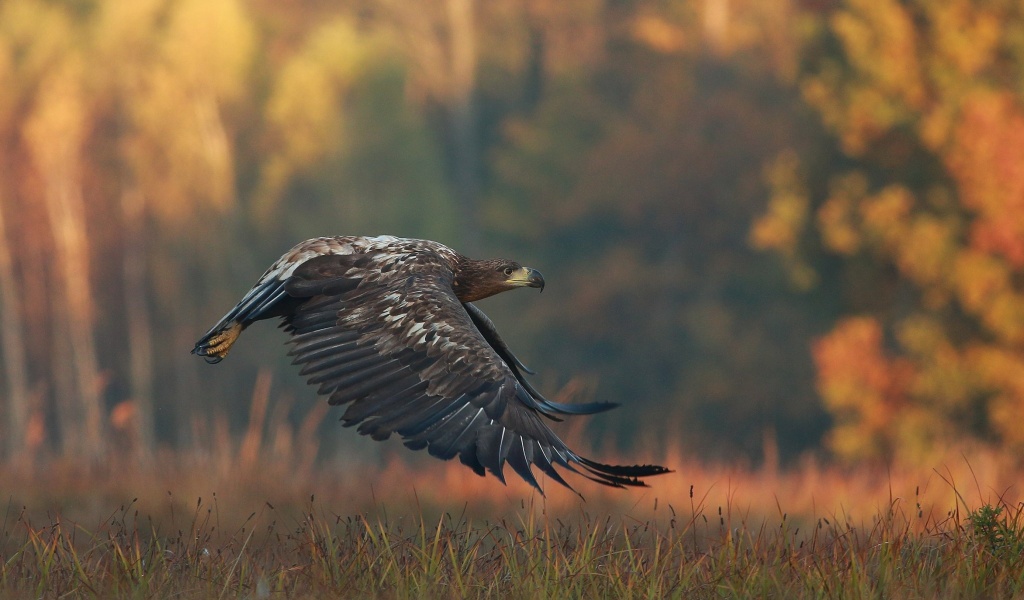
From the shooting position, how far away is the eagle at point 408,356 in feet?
18.0

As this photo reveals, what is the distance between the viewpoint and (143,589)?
4.71 meters

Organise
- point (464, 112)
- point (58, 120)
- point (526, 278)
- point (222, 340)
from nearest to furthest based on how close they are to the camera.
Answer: point (222, 340) → point (526, 278) → point (58, 120) → point (464, 112)

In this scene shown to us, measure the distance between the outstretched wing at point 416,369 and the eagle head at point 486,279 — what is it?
2.02 feet

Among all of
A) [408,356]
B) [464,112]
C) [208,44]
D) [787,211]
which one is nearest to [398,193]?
[464,112]

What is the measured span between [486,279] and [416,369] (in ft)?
5.48

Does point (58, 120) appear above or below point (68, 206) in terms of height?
above

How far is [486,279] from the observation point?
24.7 ft

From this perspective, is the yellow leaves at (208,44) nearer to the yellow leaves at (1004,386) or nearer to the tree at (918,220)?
the tree at (918,220)

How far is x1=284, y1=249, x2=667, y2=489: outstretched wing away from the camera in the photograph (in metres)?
5.47

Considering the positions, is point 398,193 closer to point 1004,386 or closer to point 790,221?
point 790,221

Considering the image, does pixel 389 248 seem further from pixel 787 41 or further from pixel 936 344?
pixel 787 41

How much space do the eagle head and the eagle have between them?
7.3 inches

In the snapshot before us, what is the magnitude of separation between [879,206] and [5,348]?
75.8 feet

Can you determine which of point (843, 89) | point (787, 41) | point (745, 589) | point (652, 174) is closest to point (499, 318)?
point (652, 174)
